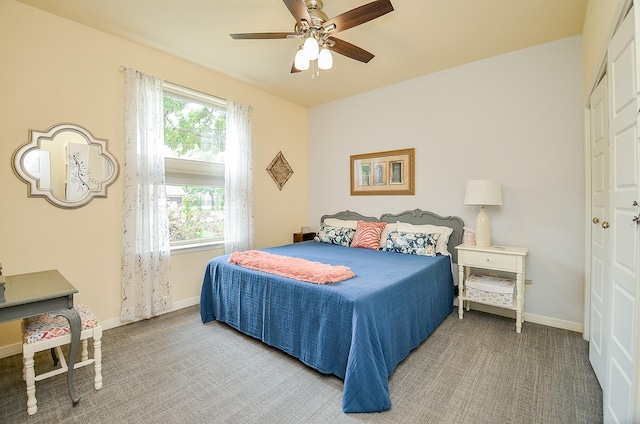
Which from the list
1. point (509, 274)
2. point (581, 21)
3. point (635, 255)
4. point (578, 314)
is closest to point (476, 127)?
point (581, 21)

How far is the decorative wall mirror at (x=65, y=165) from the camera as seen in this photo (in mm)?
2369

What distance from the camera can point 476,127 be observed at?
127 inches

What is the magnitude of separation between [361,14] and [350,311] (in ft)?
6.45

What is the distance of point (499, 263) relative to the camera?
2.75m

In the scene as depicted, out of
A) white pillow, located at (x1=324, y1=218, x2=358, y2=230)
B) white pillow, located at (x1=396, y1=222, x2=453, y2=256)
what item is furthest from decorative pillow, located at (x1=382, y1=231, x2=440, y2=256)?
white pillow, located at (x1=324, y1=218, x2=358, y2=230)

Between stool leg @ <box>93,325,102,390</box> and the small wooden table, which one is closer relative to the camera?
the small wooden table

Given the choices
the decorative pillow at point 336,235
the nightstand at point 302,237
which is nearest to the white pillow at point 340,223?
the decorative pillow at point 336,235

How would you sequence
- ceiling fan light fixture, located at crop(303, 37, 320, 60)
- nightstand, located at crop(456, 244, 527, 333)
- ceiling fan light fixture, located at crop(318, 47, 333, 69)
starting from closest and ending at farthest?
ceiling fan light fixture, located at crop(303, 37, 320, 60) < ceiling fan light fixture, located at crop(318, 47, 333, 69) < nightstand, located at crop(456, 244, 527, 333)

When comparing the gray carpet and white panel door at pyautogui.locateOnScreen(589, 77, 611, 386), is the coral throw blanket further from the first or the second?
white panel door at pyautogui.locateOnScreen(589, 77, 611, 386)

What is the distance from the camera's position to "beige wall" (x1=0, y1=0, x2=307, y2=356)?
2.29 metres

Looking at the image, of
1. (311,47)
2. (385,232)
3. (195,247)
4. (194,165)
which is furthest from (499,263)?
(194,165)

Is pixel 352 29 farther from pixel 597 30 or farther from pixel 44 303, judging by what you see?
pixel 44 303

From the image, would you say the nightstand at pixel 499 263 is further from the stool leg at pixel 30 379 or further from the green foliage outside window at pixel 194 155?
the stool leg at pixel 30 379

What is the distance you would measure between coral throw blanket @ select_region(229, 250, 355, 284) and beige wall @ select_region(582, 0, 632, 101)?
210cm
